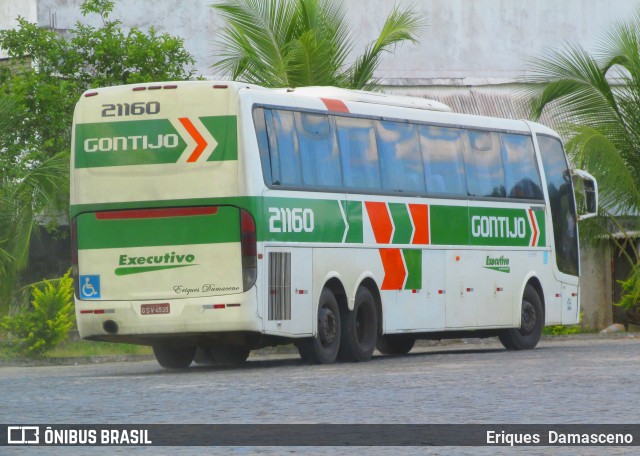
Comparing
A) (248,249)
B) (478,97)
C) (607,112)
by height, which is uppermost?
(478,97)

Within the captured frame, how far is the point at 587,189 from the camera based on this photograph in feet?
83.3

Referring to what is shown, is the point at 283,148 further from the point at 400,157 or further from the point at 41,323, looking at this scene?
the point at 41,323

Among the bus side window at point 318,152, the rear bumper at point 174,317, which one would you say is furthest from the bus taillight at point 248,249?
the bus side window at point 318,152

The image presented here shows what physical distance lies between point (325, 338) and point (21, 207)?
6843mm

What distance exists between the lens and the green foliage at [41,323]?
885 inches

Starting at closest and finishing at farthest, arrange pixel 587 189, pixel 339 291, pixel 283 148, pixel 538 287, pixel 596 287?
pixel 283 148
pixel 339 291
pixel 538 287
pixel 587 189
pixel 596 287

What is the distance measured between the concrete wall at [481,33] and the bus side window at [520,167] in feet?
45.4

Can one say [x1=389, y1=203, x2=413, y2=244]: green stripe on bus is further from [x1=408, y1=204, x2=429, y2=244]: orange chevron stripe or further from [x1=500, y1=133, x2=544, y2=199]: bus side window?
[x1=500, y1=133, x2=544, y2=199]: bus side window

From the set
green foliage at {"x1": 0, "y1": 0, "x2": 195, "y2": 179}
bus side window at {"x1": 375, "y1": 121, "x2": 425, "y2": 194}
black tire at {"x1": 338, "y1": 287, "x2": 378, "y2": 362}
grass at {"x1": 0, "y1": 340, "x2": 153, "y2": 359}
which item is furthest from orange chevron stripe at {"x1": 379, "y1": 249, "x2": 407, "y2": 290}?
green foliage at {"x1": 0, "y1": 0, "x2": 195, "y2": 179}

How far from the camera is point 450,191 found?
21359 mm

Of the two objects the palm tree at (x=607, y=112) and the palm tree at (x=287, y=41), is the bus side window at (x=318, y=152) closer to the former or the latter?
the palm tree at (x=287, y=41)

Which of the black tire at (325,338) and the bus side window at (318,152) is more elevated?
the bus side window at (318,152)

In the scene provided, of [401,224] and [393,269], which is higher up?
[401,224]

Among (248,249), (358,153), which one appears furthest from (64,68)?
(248,249)
